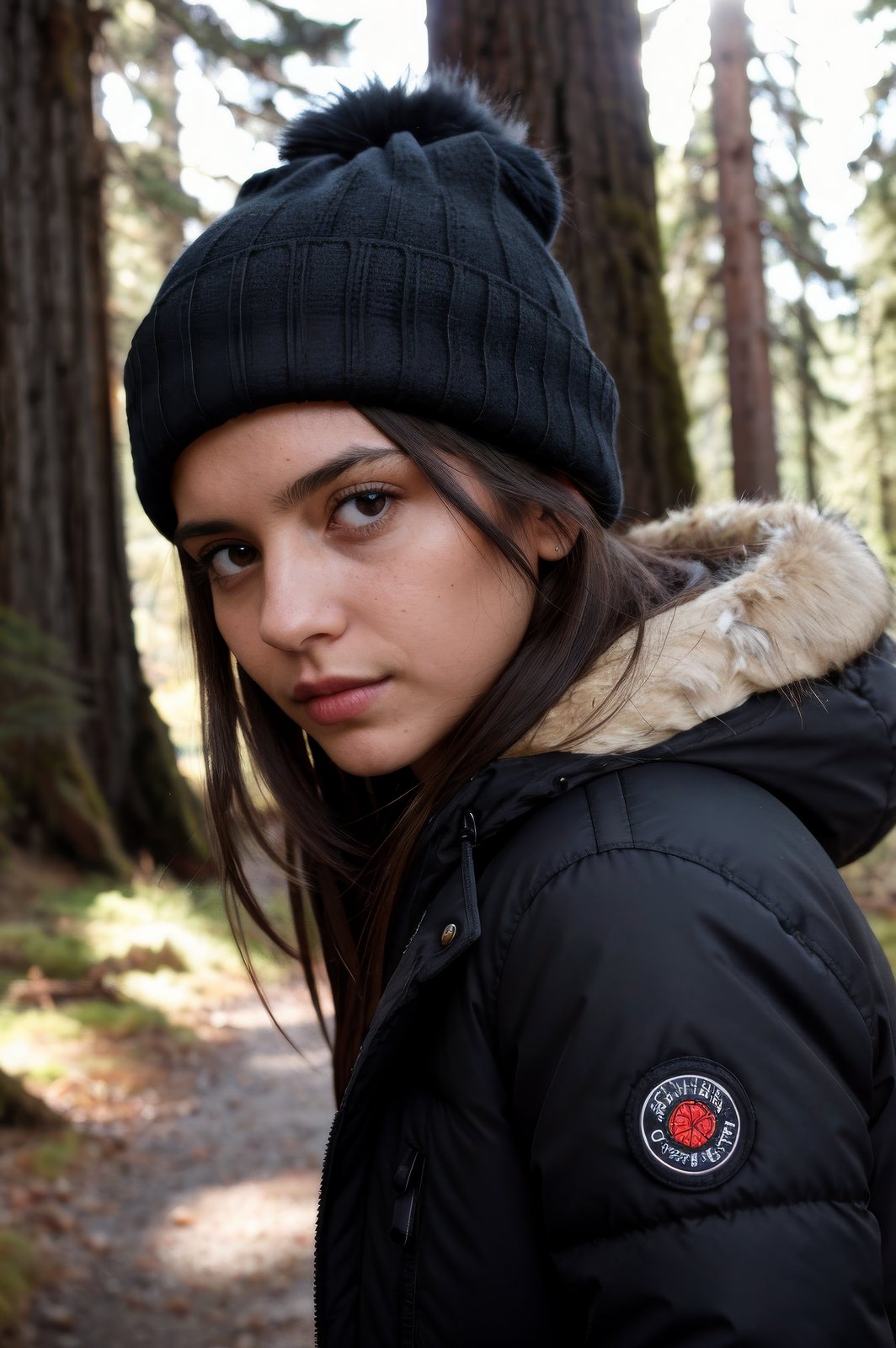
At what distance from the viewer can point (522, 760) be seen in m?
1.54

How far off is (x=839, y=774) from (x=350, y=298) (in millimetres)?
1035

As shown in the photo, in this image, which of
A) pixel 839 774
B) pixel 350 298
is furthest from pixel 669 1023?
pixel 350 298

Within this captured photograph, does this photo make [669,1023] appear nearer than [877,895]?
Yes

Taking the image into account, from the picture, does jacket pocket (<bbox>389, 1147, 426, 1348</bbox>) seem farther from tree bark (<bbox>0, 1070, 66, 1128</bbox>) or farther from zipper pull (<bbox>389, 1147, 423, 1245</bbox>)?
tree bark (<bbox>0, 1070, 66, 1128</bbox>)

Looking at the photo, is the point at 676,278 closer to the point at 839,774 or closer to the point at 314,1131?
the point at 314,1131

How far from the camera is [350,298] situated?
1.68 meters

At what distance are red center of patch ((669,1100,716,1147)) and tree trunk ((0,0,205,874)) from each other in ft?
21.8

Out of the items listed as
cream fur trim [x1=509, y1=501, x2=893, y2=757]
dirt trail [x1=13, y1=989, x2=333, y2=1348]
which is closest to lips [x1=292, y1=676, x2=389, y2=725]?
cream fur trim [x1=509, y1=501, x2=893, y2=757]

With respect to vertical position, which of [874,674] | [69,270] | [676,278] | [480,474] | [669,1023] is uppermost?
[676,278]

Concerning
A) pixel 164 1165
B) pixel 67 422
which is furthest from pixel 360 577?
pixel 67 422

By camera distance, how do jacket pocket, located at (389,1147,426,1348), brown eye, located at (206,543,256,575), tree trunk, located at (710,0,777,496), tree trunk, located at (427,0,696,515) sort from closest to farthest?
jacket pocket, located at (389,1147,426,1348), brown eye, located at (206,543,256,575), tree trunk, located at (427,0,696,515), tree trunk, located at (710,0,777,496)

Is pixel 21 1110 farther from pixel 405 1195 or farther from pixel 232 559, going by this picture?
pixel 405 1195

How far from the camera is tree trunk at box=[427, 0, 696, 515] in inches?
130

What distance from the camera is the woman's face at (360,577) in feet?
5.42
